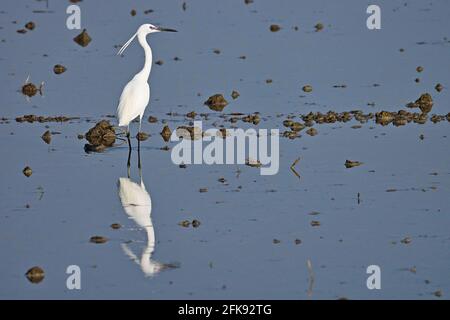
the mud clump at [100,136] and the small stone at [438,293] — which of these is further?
the mud clump at [100,136]

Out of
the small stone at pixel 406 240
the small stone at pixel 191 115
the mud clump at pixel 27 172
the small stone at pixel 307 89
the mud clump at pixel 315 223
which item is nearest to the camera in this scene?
the small stone at pixel 406 240

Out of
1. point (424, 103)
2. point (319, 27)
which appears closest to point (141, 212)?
point (424, 103)

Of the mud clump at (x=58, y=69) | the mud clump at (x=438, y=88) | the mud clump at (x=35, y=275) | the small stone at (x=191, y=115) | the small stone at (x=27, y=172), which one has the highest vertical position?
the mud clump at (x=58, y=69)

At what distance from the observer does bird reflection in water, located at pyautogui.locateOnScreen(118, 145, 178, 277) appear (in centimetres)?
1059

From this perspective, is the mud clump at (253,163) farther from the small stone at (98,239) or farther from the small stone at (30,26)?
the small stone at (30,26)

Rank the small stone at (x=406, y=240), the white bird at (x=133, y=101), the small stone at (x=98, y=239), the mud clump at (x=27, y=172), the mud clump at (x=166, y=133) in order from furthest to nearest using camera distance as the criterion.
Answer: the mud clump at (x=166, y=133) < the white bird at (x=133, y=101) < the mud clump at (x=27, y=172) < the small stone at (x=98, y=239) < the small stone at (x=406, y=240)

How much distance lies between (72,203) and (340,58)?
364 inches

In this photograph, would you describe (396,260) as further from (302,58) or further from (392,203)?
(302,58)

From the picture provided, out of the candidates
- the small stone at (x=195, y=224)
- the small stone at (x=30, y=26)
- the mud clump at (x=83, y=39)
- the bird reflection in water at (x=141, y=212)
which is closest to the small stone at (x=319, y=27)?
the mud clump at (x=83, y=39)

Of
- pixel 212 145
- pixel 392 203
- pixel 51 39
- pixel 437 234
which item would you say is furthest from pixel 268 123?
pixel 51 39

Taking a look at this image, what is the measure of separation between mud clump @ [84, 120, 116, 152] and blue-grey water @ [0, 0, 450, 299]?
0.53ft

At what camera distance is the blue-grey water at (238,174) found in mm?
10367

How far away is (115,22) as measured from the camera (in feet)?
80.6

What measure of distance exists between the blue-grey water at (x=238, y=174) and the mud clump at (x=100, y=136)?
16cm
